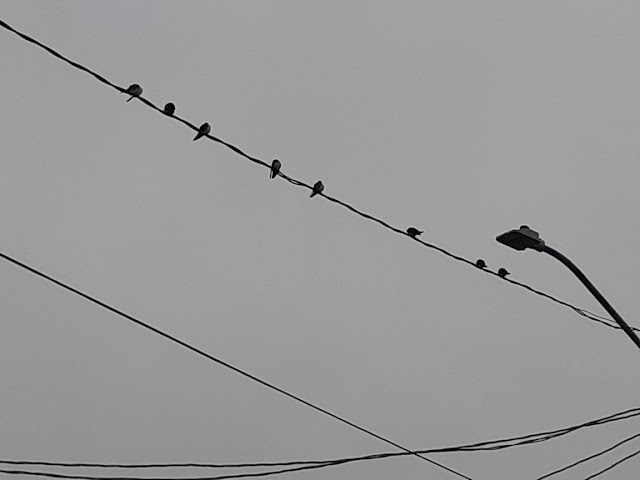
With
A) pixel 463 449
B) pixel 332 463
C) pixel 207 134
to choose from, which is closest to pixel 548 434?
pixel 463 449

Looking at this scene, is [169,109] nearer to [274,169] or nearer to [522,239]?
[274,169]

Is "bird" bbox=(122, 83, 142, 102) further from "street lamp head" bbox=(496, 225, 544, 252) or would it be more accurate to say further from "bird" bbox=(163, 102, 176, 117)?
"street lamp head" bbox=(496, 225, 544, 252)

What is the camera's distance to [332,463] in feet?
36.4

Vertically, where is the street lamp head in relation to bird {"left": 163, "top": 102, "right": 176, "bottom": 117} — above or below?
above

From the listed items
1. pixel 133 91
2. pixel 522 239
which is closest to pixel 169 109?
pixel 133 91

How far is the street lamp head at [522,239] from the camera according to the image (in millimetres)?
7684

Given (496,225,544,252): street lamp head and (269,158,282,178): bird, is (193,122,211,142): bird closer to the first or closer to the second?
(269,158,282,178): bird

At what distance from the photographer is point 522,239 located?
772cm

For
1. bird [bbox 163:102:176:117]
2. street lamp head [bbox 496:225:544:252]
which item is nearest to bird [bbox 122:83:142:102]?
bird [bbox 163:102:176:117]

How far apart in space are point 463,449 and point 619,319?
→ 3553mm

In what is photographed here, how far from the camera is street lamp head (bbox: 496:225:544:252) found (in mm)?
7684

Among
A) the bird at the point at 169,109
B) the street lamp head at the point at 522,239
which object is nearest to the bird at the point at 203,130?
the bird at the point at 169,109

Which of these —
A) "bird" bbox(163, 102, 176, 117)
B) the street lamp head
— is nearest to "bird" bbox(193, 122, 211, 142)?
"bird" bbox(163, 102, 176, 117)

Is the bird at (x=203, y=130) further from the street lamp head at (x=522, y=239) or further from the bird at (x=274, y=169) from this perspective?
the street lamp head at (x=522, y=239)
